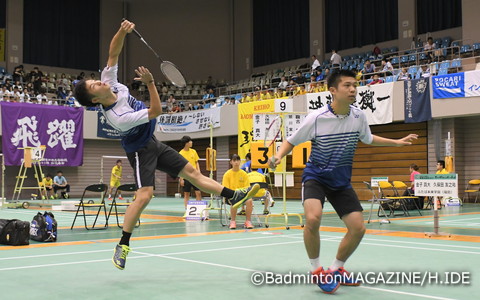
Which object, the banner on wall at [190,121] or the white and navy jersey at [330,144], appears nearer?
the white and navy jersey at [330,144]

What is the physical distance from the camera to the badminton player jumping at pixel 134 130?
201 inches

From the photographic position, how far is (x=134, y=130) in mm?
5285

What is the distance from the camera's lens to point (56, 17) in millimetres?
33875

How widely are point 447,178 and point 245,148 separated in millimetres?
17137

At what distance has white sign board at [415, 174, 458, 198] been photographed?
339 inches

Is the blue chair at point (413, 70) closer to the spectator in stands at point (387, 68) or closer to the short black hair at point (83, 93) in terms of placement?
the spectator in stands at point (387, 68)

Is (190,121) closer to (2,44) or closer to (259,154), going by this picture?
(2,44)

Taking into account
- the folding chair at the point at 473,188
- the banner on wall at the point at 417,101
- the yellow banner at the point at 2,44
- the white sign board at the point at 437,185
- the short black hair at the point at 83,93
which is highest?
the yellow banner at the point at 2,44

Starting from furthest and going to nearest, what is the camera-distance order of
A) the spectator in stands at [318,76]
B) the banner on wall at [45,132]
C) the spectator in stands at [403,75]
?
the banner on wall at [45,132], the spectator in stands at [318,76], the spectator in stands at [403,75]

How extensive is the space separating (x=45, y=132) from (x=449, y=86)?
65.7ft

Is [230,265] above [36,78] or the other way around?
the other way around

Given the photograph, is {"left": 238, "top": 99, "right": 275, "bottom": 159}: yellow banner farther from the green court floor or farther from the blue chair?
the green court floor

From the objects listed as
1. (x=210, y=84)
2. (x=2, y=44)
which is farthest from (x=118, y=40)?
(x=210, y=84)

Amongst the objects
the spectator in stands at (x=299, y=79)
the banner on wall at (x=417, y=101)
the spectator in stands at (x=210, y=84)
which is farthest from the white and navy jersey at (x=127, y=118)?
the spectator in stands at (x=210, y=84)
